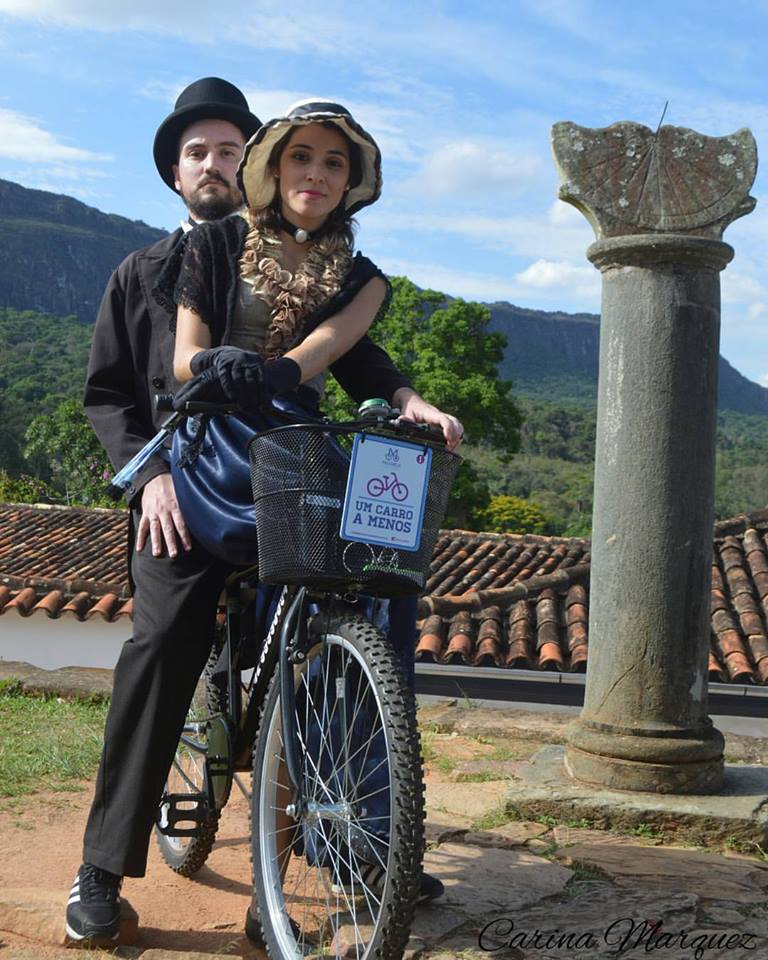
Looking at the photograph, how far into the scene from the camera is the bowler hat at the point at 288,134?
2.64m

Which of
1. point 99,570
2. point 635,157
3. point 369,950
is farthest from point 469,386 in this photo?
point 369,950

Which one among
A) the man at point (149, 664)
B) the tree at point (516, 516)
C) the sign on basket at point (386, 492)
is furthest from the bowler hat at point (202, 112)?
the tree at point (516, 516)

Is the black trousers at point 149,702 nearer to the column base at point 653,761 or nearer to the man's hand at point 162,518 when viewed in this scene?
the man's hand at point 162,518

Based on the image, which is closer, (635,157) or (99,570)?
(635,157)

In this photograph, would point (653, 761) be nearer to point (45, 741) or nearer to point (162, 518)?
point (162, 518)

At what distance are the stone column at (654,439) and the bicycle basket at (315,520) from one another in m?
2.10

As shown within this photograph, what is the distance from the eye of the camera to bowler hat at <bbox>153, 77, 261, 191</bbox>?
3.12 m

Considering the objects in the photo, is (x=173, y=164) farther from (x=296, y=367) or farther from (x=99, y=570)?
(x=99, y=570)

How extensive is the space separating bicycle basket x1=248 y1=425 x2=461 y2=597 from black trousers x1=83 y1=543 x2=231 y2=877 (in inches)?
15.9

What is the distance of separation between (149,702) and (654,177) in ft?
9.22

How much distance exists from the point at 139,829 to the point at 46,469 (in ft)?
186

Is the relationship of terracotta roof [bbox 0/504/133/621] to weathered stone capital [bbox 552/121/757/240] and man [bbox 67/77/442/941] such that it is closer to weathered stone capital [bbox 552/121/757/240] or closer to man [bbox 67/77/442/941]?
weathered stone capital [bbox 552/121/757/240]

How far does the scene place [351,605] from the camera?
2.46 meters

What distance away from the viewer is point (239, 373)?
237cm
